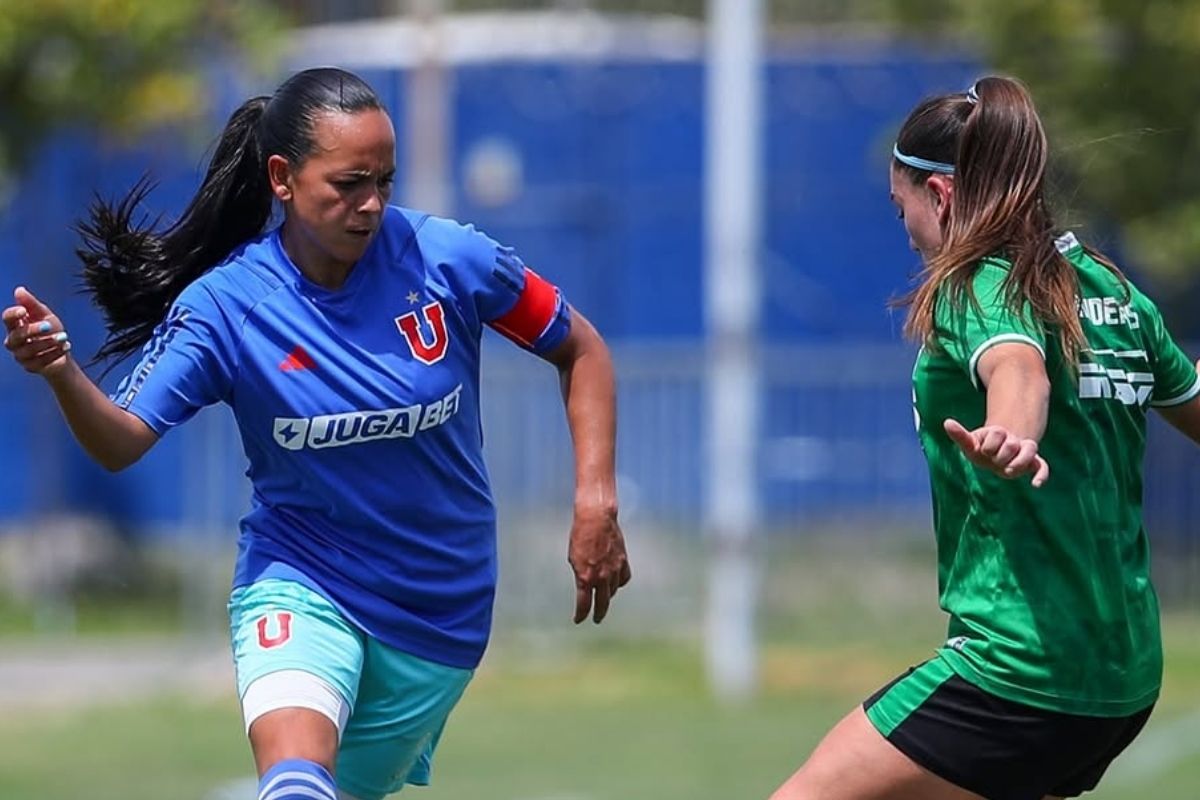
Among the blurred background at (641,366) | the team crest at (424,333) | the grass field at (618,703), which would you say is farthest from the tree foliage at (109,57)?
the team crest at (424,333)

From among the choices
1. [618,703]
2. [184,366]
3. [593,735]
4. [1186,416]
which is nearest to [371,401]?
[184,366]

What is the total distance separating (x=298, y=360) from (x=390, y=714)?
875mm

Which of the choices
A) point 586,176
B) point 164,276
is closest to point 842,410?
point 586,176

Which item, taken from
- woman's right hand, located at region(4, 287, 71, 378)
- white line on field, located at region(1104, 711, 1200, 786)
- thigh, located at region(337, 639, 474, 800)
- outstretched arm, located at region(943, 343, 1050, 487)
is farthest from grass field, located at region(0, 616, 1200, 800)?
outstretched arm, located at region(943, 343, 1050, 487)

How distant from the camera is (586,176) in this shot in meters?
20.5

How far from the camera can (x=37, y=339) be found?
5.04m

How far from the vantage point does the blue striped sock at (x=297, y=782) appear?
5066mm

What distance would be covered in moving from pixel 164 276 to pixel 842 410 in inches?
412

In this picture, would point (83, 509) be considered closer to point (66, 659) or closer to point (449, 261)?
point (66, 659)

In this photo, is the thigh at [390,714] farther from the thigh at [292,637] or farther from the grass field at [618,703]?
the grass field at [618,703]

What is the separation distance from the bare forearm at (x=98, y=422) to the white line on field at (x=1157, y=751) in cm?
659

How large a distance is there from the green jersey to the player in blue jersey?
979 mm

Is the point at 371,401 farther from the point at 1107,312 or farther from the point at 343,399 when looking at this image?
the point at 1107,312

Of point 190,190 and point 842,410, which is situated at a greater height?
point 190,190
